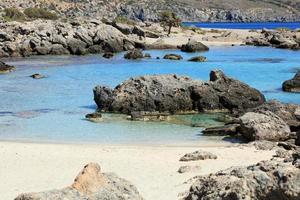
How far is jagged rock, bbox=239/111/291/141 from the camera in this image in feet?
59.8

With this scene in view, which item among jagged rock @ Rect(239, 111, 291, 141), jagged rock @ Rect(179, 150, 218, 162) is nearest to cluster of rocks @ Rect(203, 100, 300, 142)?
jagged rock @ Rect(239, 111, 291, 141)

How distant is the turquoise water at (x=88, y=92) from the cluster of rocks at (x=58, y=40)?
3.68 m

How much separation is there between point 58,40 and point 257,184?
198ft

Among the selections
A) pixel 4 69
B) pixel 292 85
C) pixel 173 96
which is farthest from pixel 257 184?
pixel 4 69

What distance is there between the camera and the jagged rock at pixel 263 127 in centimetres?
1822

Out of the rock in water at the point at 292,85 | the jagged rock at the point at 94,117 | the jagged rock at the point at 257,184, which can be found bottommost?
the jagged rock at the point at 94,117

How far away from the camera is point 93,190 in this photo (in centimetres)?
768

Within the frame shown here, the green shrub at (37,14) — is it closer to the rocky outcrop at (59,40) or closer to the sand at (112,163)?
the rocky outcrop at (59,40)

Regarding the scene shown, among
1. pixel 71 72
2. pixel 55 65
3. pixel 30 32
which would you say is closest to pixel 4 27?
pixel 30 32

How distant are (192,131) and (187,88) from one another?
5126 millimetres

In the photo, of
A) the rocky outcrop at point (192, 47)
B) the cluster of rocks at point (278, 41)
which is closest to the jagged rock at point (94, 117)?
the rocky outcrop at point (192, 47)

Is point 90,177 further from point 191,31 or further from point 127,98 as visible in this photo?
point 191,31

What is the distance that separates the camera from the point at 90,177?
7.82 m

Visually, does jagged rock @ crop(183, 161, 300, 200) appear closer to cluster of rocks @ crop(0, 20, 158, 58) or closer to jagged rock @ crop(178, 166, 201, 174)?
jagged rock @ crop(178, 166, 201, 174)
